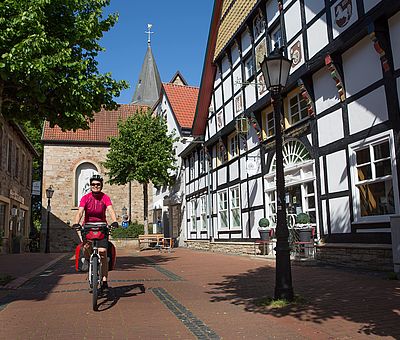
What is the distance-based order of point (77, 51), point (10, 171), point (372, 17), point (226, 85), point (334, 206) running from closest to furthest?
point (372, 17), point (77, 51), point (334, 206), point (226, 85), point (10, 171)

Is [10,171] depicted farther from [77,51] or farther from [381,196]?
[381,196]

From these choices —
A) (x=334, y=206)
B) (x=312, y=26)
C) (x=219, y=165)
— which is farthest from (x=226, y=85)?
(x=334, y=206)

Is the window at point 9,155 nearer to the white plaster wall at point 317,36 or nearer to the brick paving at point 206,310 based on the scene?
the brick paving at point 206,310

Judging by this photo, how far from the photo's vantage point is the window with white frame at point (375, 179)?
8.87 m

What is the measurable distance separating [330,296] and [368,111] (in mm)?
4732

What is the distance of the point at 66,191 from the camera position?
117 feet

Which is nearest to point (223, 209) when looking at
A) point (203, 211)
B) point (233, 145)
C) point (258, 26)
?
point (233, 145)

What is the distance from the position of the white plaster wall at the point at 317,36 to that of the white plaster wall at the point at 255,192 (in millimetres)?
5074

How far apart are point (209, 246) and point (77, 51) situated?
13.0 metres

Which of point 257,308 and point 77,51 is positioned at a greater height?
point 77,51

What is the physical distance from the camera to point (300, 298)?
6.23 metres

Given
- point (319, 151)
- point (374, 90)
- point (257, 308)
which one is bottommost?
point (257, 308)

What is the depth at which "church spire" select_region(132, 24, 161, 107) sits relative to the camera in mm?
54906

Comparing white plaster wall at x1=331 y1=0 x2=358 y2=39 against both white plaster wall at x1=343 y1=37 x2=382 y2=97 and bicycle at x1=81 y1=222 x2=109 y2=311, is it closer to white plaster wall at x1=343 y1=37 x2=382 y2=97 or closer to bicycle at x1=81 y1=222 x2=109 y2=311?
white plaster wall at x1=343 y1=37 x2=382 y2=97
